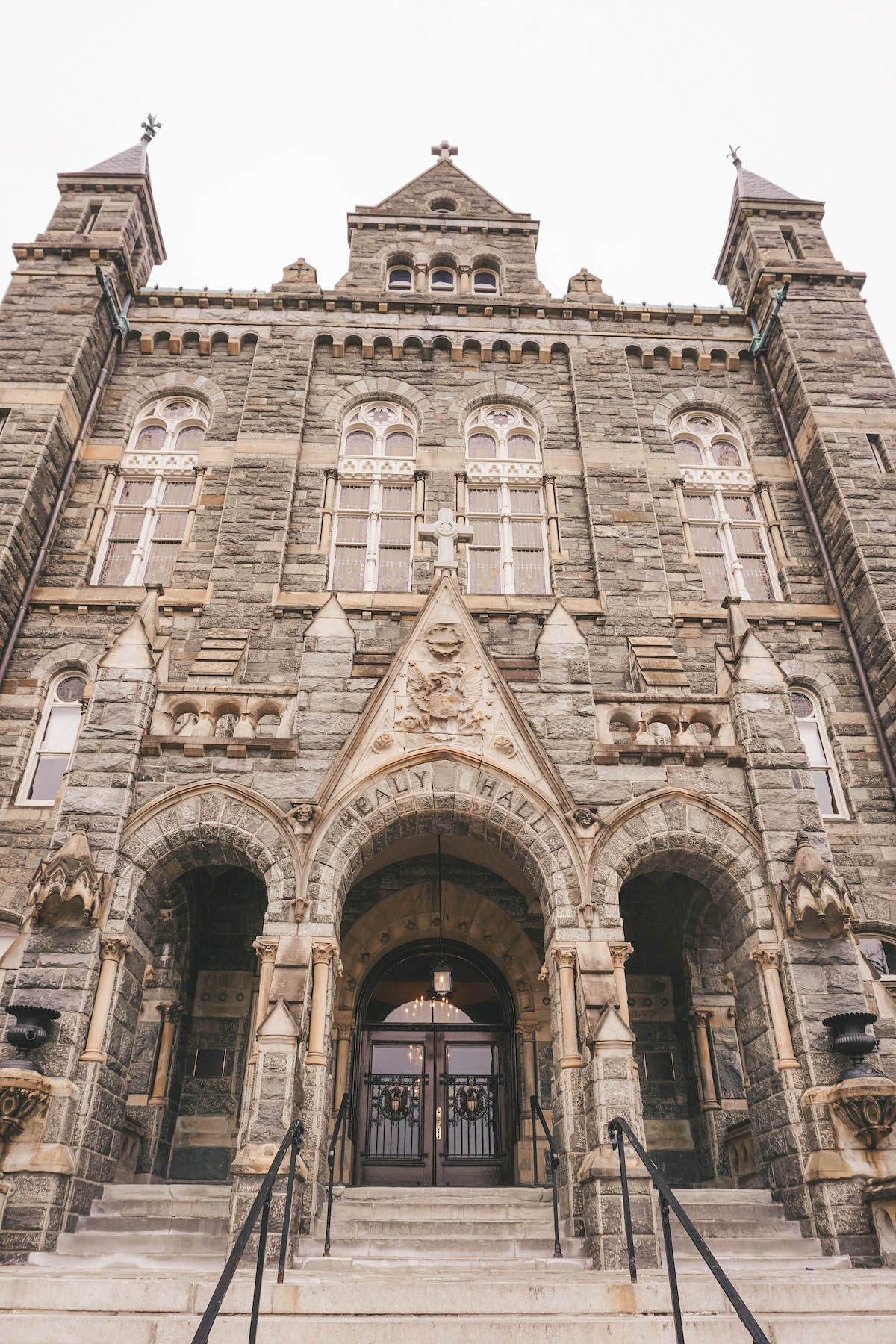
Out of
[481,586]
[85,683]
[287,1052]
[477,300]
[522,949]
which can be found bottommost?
[287,1052]

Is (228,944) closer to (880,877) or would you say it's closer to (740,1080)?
(740,1080)

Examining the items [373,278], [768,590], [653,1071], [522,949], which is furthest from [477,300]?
A: [653,1071]

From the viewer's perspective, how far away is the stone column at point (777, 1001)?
8195 millimetres

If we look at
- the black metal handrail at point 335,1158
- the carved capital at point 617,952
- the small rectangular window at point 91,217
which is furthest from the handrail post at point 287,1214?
the small rectangular window at point 91,217

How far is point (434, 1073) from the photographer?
11430 mm

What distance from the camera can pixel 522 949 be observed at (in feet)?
37.8

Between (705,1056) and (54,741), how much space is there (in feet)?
30.5

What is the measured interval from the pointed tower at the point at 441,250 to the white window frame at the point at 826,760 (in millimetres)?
9565

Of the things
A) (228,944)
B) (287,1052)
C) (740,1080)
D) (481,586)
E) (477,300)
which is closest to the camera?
(287,1052)

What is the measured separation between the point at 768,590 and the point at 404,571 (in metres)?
5.82

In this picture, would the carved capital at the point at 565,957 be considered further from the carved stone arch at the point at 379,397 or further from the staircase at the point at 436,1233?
the carved stone arch at the point at 379,397

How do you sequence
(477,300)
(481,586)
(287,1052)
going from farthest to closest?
(477,300)
(481,586)
(287,1052)

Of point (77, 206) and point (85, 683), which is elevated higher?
point (77, 206)

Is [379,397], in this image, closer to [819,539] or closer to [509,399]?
[509,399]
